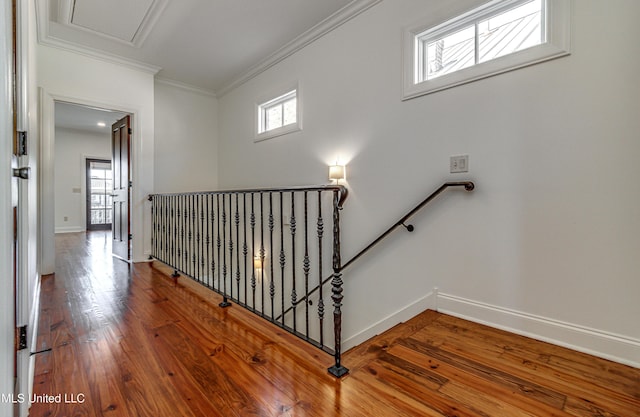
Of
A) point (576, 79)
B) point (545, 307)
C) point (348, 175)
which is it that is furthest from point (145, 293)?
point (576, 79)

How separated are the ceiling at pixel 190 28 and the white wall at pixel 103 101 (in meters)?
0.17

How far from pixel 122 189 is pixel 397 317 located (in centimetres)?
408

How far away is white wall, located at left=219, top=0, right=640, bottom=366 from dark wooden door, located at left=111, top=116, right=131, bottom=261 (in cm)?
301

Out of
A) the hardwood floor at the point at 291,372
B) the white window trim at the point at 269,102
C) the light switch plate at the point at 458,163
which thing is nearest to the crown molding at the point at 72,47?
the white window trim at the point at 269,102

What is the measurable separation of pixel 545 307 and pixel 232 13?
363 cm

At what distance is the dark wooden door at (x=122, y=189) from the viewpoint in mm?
4160

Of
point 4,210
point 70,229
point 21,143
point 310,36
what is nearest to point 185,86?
point 310,36

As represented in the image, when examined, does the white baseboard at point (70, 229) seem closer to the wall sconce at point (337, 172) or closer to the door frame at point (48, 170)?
the door frame at point (48, 170)

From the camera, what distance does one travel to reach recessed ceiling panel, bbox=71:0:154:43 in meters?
2.95

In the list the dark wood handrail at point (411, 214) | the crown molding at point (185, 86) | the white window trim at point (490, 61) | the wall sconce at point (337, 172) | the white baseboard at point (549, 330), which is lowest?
the white baseboard at point (549, 330)

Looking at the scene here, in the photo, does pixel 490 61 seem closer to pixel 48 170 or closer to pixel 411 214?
pixel 411 214

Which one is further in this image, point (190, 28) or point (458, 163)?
point (190, 28)

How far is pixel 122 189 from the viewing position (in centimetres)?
433

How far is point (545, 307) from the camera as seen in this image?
1.83m
